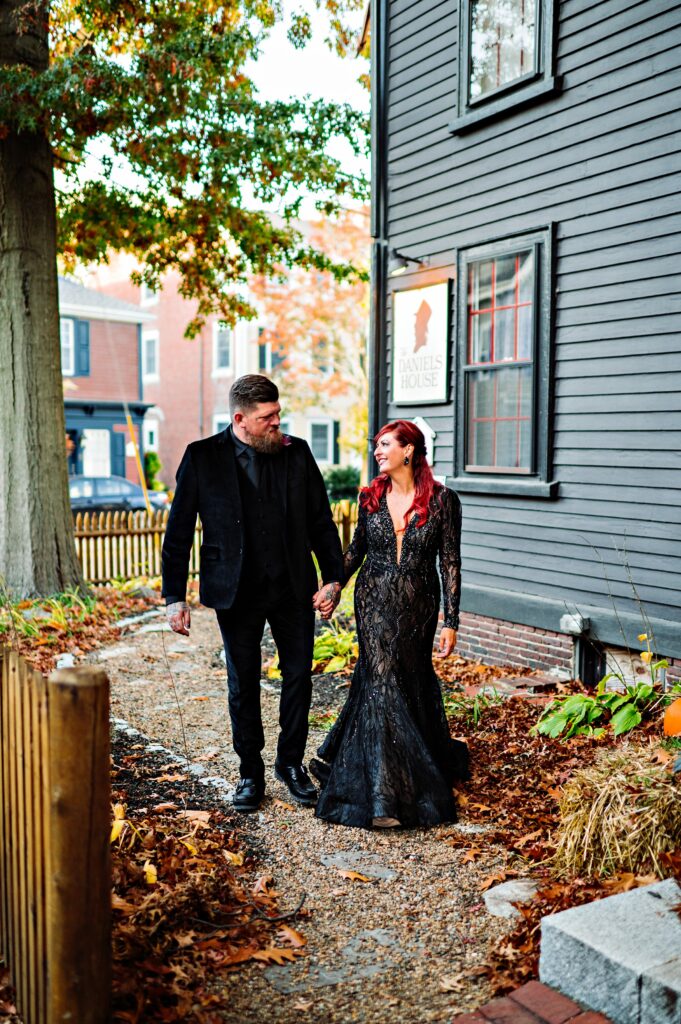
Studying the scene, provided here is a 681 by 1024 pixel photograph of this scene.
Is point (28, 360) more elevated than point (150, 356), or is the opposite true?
point (150, 356)

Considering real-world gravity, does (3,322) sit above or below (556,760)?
above

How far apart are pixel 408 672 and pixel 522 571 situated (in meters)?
3.36

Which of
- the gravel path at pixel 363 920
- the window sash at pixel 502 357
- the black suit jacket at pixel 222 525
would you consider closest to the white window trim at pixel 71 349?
the window sash at pixel 502 357

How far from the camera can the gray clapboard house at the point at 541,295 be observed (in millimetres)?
6766

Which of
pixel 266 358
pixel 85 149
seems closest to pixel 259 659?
pixel 85 149

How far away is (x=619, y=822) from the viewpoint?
3855mm

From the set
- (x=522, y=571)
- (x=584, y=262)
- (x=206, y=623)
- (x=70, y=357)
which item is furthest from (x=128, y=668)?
(x=70, y=357)

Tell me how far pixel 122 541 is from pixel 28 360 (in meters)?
4.04

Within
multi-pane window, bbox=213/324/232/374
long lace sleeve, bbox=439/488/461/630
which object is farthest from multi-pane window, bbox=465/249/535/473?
multi-pane window, bbox=213/324/232/374

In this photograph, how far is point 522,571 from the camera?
8086mm

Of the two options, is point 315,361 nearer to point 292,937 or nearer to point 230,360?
point 230,360

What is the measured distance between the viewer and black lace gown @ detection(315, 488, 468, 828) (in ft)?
15.7

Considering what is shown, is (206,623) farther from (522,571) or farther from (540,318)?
(540,318)

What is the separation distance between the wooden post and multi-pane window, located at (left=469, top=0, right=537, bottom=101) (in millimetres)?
6983
